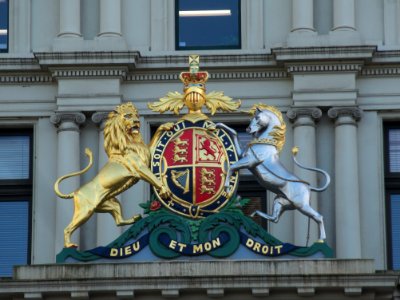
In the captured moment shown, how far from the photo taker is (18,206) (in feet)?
194

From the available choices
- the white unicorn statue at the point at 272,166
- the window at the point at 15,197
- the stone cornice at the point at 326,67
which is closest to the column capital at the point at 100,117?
the window at the point at 15,197

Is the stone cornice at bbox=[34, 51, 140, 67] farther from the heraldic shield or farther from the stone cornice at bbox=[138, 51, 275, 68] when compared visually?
the heraldic shield

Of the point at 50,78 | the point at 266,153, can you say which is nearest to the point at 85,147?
the point at 50,78

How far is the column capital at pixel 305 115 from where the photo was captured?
2303 inches

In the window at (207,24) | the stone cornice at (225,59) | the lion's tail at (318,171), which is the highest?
the window at (207,24)

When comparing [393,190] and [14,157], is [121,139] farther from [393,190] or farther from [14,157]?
[393,190]

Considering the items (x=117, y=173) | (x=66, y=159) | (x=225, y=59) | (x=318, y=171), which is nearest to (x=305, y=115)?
(x=225, y=59)

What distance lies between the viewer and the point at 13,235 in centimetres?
5897

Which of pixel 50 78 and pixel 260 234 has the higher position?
pixel 50 78

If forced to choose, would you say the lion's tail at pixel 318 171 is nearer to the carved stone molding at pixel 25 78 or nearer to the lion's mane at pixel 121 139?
the lion's mane at pixel 121 139

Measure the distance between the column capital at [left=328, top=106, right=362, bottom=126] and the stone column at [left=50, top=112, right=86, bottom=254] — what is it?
543 centimetres

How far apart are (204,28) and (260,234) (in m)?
7.99

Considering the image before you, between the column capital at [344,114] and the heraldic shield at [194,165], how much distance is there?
13.8 feet

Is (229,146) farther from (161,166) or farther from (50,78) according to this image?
(50,78)
